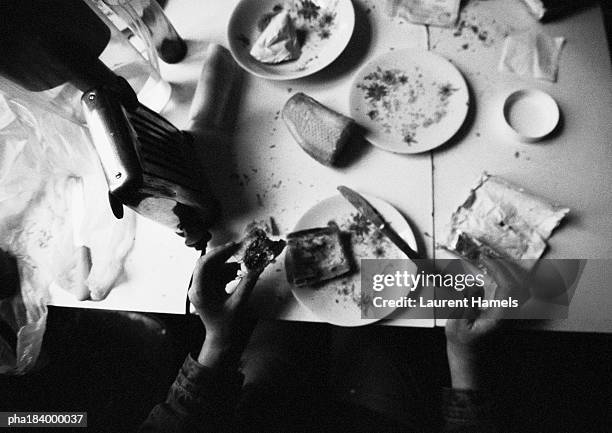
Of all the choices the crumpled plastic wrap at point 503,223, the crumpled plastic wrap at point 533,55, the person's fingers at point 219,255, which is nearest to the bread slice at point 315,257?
the person's fingers at point 219,255

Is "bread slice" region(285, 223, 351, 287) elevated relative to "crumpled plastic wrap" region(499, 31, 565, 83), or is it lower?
lower

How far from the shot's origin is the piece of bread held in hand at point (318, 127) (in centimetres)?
89

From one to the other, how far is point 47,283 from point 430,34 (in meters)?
1.10

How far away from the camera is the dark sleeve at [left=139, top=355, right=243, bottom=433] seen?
32.2 inches

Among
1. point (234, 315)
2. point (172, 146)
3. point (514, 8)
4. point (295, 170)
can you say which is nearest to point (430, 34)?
point (514, 8)

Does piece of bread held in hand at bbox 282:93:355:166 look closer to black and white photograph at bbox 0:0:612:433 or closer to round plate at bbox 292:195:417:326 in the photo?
black and white photograph at bbox 0:0:612:433

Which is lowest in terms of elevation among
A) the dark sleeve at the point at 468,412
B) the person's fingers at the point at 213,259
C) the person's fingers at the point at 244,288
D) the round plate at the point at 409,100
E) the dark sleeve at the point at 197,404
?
the dark sleeve at the point at 197,404

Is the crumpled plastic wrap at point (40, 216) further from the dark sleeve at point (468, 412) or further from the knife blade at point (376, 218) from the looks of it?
the dark sleeve at point (468, 412)

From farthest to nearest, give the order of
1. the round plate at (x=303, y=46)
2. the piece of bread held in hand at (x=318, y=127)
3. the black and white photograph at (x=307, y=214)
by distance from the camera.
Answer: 1. the round plate at (x=303, y=46)
2. the piece of bread held in hand at (x=318, y=127)
3. the black and white photograph at (x=307, y=214)

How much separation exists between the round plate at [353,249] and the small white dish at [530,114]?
33cm

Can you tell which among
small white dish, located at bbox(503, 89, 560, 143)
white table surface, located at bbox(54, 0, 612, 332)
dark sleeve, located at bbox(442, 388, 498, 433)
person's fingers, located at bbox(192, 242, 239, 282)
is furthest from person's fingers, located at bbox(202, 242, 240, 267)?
small white dish, located at bbox(503, 89, 560, 143)

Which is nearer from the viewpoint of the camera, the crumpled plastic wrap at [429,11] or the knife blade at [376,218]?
the knife blade at [376,218]

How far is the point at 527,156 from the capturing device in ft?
2.84

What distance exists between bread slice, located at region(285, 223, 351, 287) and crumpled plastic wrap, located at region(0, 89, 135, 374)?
0.40m
